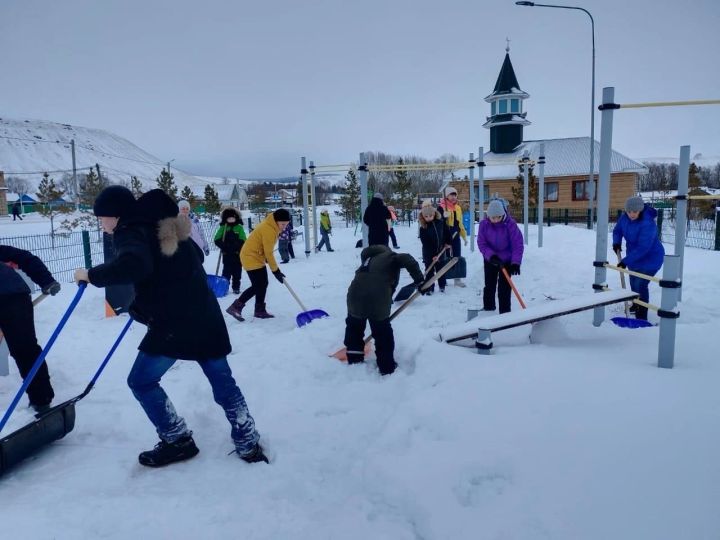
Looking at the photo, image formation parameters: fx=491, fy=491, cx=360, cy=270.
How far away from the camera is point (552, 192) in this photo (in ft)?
109

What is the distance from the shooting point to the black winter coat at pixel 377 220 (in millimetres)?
9156

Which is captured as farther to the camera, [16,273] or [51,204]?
[51,204]

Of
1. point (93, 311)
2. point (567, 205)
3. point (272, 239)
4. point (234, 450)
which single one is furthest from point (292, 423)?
point (567, 205)

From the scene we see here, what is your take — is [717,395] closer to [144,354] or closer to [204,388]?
[144,354]

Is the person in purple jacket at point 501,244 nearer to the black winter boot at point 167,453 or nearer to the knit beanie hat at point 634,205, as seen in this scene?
the knit beanie hat at point 634,205

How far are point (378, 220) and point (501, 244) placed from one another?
310cm

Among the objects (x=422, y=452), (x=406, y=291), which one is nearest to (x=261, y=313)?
(x=406, y=291)

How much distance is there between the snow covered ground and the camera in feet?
7.07

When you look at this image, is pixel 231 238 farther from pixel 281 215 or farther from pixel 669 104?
pixel 669 104

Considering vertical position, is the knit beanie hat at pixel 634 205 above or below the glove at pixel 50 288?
above

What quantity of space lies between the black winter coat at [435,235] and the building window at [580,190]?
27.4 metres

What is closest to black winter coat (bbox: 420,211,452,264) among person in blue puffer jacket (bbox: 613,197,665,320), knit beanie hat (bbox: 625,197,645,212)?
person in blue puffer jacket (bbox: 613,197,665,320)

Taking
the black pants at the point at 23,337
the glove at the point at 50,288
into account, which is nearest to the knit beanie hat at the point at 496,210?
the glove at the point at 50,288

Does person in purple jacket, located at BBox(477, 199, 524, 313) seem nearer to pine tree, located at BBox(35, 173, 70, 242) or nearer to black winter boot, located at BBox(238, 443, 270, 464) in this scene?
black winter boot, located at BBox(238, 443, 270, 464)
